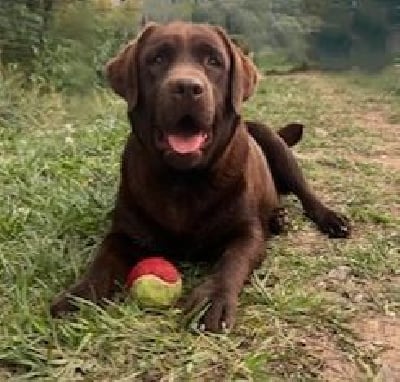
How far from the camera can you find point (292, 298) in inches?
115

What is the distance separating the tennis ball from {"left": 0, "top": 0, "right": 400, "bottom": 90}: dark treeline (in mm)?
6170

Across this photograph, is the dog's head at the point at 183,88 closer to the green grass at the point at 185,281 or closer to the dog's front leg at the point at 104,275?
the dog's front leg at the point at 104,275

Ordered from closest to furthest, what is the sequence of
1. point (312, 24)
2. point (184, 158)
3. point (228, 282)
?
point (228, 282), point (184, 158), point (312, 24)

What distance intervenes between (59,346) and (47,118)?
18.1 feet

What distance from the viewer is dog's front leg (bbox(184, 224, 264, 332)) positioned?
269cm

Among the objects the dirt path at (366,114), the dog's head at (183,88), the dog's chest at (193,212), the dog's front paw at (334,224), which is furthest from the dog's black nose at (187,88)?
the dirt path at (366,114)

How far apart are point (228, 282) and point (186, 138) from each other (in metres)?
0.56

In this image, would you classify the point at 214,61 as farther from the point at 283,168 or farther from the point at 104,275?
the point at 283,168

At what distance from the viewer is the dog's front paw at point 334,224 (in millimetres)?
3811

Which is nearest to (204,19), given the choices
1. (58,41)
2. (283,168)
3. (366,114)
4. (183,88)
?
(58,41)

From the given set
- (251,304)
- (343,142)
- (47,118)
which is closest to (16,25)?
(47,118)

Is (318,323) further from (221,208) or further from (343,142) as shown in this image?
(343,142)

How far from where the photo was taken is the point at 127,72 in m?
3.30

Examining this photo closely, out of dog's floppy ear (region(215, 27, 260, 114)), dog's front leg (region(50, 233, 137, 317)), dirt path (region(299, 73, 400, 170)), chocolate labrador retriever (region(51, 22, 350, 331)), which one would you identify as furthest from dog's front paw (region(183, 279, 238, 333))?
dirt path (region(299, 73, 400, 170))
